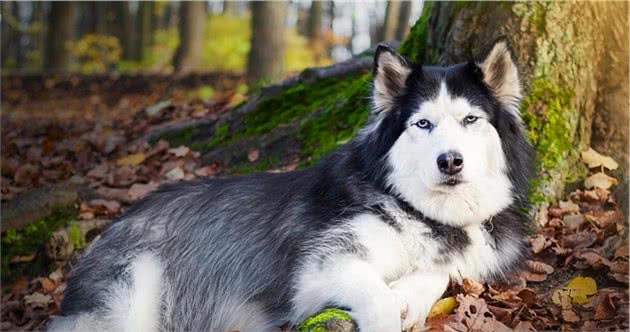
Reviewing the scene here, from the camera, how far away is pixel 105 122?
1055cm

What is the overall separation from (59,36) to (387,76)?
2115 cm

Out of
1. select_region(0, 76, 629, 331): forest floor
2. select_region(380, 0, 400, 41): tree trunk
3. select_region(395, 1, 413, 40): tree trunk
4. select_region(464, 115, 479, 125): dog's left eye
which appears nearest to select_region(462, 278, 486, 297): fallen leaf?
select_region(0, 76, 629, 331): forest floor

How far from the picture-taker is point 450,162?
367 cm

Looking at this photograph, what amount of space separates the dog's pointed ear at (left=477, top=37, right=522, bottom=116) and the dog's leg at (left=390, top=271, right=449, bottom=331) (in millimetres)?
1160

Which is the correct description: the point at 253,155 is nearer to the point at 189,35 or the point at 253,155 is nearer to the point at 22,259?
the point at 22,259

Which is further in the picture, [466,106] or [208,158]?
[208,158]

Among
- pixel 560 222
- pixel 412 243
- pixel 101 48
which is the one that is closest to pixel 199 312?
pixel 412 243

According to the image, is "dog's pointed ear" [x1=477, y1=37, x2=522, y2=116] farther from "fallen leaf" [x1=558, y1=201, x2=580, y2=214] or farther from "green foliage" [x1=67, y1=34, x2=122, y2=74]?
"green foliage" [x1=67, y1=34, x2=122, y2=74]

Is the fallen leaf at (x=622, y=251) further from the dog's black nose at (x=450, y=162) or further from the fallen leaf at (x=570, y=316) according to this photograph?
the dog's black nose at (x=450, y=162)

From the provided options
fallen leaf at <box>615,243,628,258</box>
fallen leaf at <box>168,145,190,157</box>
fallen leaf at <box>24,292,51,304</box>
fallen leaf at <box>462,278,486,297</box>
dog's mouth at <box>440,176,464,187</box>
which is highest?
dog's mouth at <box>440,176,464,187</box>

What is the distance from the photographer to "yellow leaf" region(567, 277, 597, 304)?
13.6ft

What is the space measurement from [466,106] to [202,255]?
199 centimetres

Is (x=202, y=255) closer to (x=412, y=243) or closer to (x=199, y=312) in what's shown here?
(x=199, y=312)

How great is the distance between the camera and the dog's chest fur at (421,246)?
3.85 meters
